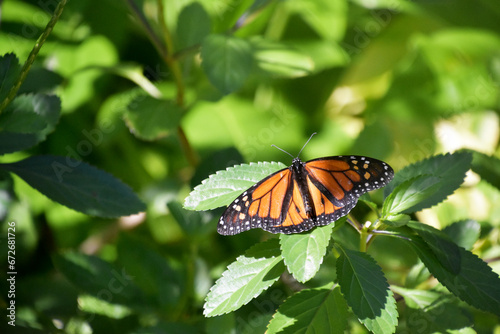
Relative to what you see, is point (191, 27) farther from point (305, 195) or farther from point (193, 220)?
point (305, 195)

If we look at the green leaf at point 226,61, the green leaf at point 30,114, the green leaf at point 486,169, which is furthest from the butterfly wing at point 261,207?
the green leaf at point 486,169

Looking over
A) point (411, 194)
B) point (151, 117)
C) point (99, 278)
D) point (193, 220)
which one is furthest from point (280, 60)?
point (99, 278)

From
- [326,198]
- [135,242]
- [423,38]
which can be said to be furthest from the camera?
[423,38]

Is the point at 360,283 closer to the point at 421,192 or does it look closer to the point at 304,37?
the point at 421,192

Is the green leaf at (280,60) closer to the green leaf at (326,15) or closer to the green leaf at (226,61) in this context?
the green leaf at (226,61)

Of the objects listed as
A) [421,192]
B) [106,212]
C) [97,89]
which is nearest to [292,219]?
[421,192]
